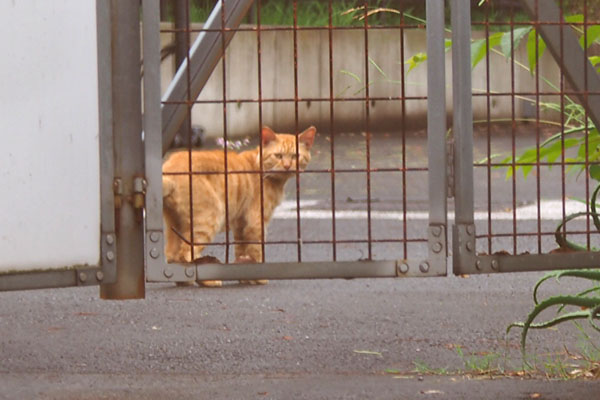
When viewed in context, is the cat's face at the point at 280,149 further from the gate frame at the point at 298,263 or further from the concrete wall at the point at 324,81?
the concrete wall at the point at 324,81

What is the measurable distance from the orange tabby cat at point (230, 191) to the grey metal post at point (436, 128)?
8.08ft

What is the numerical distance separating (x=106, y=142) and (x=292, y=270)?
74cm

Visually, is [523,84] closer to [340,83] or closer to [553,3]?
[340,83]

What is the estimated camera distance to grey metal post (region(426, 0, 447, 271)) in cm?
394

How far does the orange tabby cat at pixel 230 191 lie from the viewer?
6859 millimetres

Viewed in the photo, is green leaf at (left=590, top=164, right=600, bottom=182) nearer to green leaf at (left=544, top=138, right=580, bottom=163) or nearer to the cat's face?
green leaf at (left=544, top=138, right=580, bottom=163)

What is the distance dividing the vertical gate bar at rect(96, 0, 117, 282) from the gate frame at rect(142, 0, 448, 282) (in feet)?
0.39

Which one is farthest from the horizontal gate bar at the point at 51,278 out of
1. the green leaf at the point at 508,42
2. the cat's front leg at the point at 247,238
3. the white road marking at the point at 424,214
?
the white road marking at the point at 424,214

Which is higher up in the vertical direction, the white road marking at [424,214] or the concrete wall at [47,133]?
the concrete wall at [47,133]

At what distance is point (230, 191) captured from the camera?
294 inches

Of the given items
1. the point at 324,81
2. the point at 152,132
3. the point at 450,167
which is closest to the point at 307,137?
the point at 450,167

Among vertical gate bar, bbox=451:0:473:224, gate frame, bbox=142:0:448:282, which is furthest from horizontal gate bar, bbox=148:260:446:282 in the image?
vertical gate bar, bbox=451:0:473:224

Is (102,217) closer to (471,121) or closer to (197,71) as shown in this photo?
(197,71)

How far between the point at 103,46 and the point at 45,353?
5.87 feet
